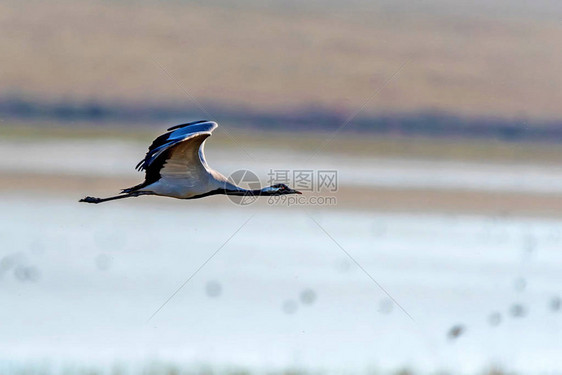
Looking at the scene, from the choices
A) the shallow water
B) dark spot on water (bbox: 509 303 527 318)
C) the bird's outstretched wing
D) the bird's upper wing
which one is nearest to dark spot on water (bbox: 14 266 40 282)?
the shallow water

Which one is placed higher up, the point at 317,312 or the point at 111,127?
the point at 111,127

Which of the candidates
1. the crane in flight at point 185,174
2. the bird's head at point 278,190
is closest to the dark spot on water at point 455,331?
the bird's head at point 278,190

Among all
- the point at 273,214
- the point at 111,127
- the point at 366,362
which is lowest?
the point at 366,362

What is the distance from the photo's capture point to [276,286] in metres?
19.9

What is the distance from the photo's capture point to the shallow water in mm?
17578

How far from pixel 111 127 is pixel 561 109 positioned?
942 centimetres

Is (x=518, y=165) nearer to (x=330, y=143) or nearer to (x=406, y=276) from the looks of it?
(x=330, y=143)

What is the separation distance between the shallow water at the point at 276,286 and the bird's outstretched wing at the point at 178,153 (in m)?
1.83

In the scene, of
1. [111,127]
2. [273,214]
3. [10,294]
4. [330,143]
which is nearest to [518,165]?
[330,143]

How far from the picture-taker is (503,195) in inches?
1012

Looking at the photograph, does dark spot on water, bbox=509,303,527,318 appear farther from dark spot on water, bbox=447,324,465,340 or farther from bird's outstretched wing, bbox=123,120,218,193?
bird's outstretched wing, bbox=123,120,218,193

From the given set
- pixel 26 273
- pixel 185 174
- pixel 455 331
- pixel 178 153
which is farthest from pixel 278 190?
pixel 26 273

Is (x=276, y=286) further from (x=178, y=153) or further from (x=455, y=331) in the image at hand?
(x=178, y=153)

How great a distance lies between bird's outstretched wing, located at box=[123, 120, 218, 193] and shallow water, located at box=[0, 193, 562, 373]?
1834 mm
